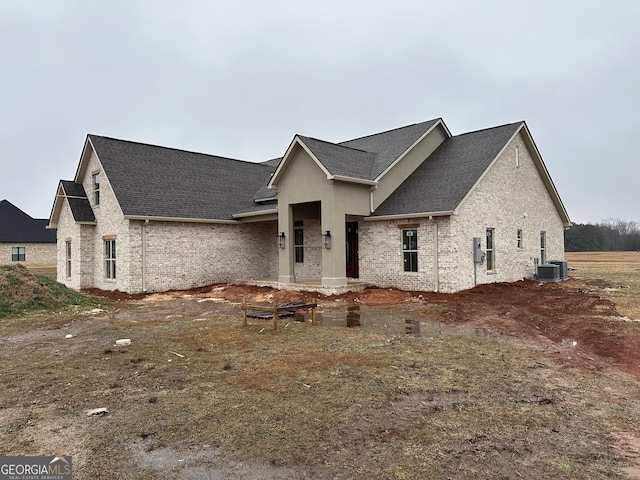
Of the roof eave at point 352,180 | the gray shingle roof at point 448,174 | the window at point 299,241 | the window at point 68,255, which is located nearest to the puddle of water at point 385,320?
the gray shingle roof at point 448,174

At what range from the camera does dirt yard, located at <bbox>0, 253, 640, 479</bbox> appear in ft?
13.0

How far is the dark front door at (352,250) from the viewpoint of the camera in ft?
65.1

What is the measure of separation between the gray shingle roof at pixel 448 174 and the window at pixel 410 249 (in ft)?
3.09

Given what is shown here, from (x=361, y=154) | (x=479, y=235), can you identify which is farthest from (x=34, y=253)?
(x=479, y=235)

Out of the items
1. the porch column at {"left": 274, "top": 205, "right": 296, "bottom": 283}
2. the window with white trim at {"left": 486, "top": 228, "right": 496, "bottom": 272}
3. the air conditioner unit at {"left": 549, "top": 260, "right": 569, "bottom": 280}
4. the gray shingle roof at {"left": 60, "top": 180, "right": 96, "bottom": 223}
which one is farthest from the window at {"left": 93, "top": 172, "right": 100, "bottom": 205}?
the air conditioner unit at {"left": 549, "top": 260, "right": 569, "bottom": 280}

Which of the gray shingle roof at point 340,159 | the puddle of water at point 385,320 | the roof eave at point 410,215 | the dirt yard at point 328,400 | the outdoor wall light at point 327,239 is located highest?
the gray shingle roof at point 340,159

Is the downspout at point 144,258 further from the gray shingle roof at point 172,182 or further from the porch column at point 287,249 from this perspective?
the porch column at point 287,249

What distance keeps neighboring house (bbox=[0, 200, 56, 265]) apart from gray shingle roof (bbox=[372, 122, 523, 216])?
4150 centimetres

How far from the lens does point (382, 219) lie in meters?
17.7

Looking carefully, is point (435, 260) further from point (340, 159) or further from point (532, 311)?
point (340, 159)

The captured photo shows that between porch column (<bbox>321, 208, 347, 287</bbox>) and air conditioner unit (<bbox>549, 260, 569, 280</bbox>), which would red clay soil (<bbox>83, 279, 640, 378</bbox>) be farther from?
porch column (<bbox>321, 208, 347, 287</bbox>)

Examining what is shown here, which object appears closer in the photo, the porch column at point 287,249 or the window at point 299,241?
the porch column at point 287,249

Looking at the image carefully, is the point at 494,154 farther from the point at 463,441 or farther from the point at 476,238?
the point at 463,441

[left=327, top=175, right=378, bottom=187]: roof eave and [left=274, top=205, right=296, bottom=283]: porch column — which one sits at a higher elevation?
[left=327, top=175, right=378, bottom=187]: roof eave
